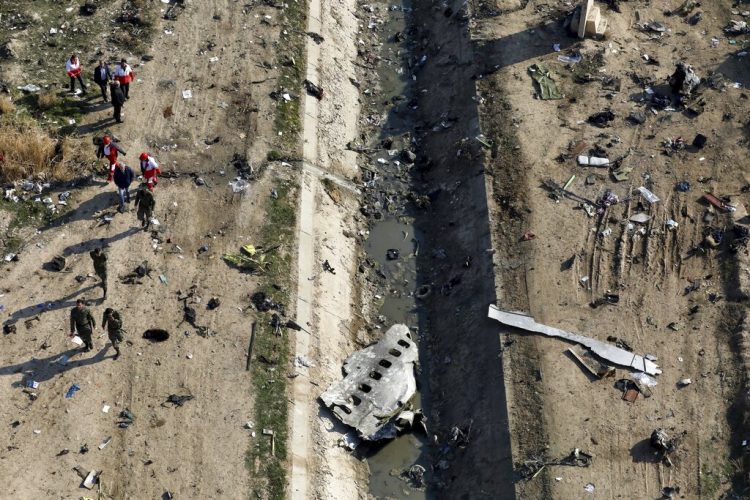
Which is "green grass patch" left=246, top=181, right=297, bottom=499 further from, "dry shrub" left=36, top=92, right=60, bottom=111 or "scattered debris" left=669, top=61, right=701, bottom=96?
"scattered debris" left=669, top=61, right=701, bottom=96

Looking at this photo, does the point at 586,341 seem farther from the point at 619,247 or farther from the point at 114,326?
the point at 114,326

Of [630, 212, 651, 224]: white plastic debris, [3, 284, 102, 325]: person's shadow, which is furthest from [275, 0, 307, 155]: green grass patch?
[630, 212, 651, 224]: white plastic debris

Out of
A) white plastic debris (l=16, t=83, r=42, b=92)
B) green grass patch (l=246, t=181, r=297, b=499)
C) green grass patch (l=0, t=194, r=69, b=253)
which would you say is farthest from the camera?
white plastic debris (l=16, t=83, r=42, b=92)

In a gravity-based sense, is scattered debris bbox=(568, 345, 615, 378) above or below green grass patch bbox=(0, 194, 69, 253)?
below

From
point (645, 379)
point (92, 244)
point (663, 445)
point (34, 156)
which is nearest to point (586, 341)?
point (645, 379)

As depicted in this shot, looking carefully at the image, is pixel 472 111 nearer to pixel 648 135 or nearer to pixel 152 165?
pixel 648 135

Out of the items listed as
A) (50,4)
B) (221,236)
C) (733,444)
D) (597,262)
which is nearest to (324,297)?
(221,236)

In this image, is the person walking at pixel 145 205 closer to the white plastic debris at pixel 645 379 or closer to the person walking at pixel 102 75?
the person walking at pixel 102 75
